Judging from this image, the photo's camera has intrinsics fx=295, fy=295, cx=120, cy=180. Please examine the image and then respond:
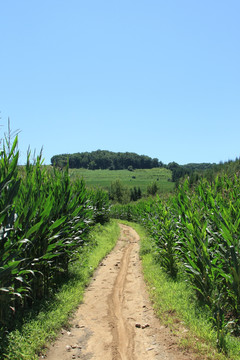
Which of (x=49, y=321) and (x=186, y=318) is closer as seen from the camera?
(x=49, y=321)

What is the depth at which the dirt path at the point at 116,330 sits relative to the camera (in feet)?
16.4

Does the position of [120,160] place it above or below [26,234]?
above

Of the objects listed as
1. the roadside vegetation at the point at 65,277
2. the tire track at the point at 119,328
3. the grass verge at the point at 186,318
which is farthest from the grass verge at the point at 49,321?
the grass verge at the point at 186,318

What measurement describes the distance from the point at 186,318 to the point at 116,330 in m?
1.43

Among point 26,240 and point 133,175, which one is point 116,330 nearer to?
point 26,240

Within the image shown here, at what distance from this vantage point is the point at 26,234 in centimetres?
529

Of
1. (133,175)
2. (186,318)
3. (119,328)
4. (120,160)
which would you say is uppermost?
(120,160)

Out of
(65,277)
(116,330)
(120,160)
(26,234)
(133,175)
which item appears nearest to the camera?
(26,234)

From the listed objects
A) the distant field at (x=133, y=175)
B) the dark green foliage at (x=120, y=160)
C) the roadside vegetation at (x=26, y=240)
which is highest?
the dark green foliage at (x=120, y=160)

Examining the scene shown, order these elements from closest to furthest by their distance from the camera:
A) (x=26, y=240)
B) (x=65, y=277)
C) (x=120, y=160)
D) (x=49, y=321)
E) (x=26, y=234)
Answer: (x=26, y=240) < (x=26, y=234) < (x=49, y=321) < (x=65, y=277) < (x=120, y=160)

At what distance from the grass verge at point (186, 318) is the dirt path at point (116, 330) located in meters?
0.19

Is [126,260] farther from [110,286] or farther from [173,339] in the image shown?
[173,339]

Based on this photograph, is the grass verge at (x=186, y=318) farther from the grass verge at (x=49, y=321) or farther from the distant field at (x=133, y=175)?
the distant field at (x=133, y=175)

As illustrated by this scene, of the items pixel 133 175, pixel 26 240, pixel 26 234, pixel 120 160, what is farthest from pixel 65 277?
pixel 120 160
